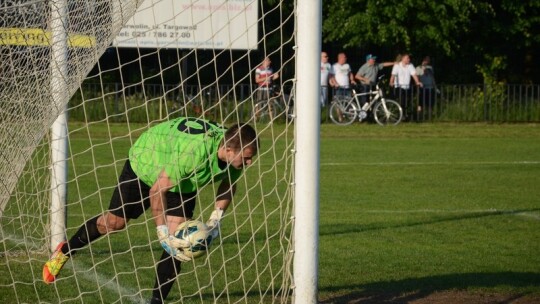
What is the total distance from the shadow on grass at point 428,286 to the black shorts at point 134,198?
3.89 feet

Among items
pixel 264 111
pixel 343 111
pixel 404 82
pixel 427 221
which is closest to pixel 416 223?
pixel 427 221

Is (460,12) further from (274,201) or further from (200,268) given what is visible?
(200,268)

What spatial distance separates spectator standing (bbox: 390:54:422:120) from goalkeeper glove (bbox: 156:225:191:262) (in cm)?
2104

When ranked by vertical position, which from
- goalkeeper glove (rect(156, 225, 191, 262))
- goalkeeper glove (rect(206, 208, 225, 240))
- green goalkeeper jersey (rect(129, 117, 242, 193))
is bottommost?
goalkeeper glove (rect(156, 225, 191, 262))

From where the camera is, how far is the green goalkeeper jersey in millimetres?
6852

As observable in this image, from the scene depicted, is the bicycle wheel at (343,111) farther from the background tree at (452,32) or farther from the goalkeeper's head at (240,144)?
the goalkeeper's head at (240,144)

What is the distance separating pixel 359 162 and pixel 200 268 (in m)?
9.39

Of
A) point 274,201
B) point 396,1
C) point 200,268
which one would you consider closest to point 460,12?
point 396,1

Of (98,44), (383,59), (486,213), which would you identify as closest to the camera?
(98,44)

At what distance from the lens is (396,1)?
30031 mm

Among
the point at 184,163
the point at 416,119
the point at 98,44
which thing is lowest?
the point at 416,119

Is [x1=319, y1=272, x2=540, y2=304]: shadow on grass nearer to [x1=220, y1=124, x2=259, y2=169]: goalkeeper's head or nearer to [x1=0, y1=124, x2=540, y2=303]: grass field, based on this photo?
[x1=0, y1=124, x2=540, y2=303]: grass field

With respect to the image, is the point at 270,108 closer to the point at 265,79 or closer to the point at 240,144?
the point at 265,79

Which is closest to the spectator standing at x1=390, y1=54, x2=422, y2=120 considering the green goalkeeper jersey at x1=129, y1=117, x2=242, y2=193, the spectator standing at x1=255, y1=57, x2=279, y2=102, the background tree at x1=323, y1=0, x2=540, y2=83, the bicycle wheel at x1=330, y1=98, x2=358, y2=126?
the bicycle wheel at x1=330, y1=98, x2=358, y2=126
